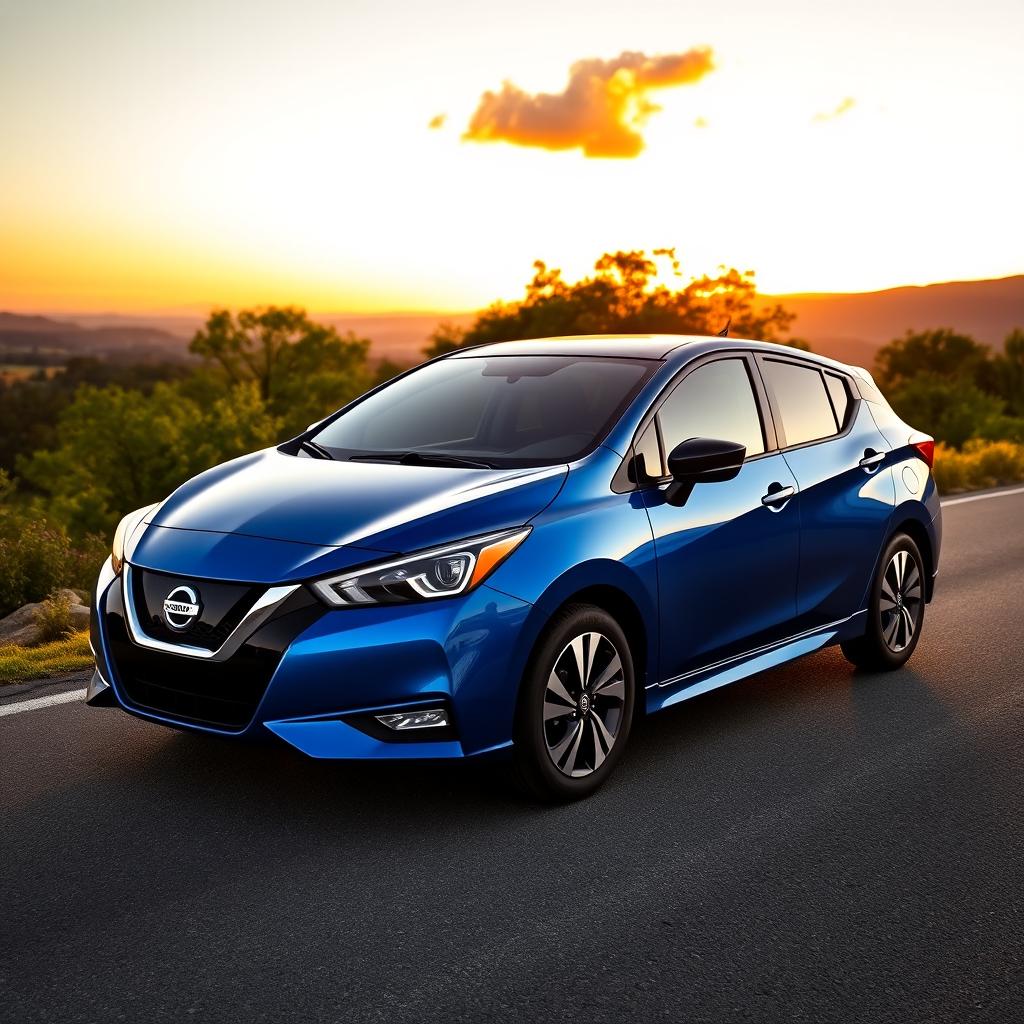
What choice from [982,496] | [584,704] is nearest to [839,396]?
[584,704]

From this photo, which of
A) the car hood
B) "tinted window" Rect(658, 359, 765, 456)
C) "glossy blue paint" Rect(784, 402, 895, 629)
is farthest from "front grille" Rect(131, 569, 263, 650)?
"glossy blue paint" Rect(784, 402, 895, 629)

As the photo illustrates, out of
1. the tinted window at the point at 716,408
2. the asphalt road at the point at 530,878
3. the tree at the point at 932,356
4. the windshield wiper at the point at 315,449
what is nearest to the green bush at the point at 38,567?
the asphalt road at the point at 530,878

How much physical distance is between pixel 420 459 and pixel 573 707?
1239 millimetres

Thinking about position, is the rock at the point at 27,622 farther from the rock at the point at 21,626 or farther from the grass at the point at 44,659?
the grass at the point at 44,659

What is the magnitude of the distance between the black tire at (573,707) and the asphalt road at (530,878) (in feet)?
0.41

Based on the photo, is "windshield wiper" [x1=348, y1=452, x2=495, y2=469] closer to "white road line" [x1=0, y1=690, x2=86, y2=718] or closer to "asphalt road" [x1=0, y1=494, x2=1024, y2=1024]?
"asphalt road" [x1=0, y1=494, x2=1024, y2=1024]

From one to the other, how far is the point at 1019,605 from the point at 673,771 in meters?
4.37

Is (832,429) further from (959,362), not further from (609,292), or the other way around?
(959,362)

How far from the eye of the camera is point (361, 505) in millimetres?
4738

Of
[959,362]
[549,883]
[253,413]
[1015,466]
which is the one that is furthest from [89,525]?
[959,362]

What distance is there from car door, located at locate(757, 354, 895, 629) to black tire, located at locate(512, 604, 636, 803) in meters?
1.40

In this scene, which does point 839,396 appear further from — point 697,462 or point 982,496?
point 982,496

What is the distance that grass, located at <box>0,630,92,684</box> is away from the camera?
6734mm

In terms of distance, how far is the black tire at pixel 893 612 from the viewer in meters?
6.70
